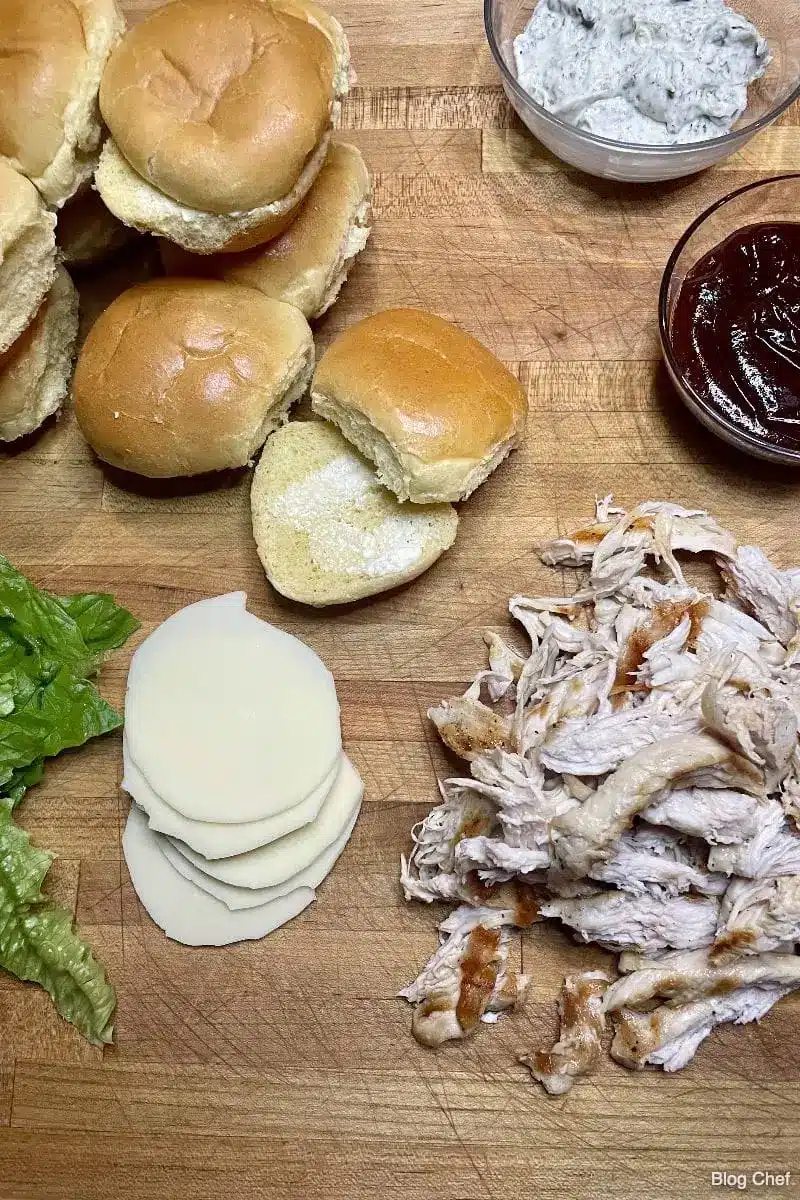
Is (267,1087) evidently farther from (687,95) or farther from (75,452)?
(687,95)

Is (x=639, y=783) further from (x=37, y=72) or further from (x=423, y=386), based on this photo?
(x=37, y=72)

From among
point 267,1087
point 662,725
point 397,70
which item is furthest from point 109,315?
point 267,1087

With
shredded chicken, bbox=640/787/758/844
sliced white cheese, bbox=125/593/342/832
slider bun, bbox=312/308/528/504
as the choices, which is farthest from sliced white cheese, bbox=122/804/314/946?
slider bun, bbox=312/308/528/504

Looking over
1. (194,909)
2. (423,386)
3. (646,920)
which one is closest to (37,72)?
(423,386)

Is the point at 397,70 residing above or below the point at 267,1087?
above

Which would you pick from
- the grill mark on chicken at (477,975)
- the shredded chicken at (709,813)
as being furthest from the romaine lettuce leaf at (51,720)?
the shredded chicken at (709,813)

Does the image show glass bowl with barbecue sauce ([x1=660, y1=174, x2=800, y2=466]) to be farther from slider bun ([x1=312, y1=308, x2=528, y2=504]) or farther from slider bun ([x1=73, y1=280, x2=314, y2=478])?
slider bun ([x1=73, y1=280, x2=314, y2=478])

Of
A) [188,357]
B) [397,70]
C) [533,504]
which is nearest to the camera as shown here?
[188,357]
